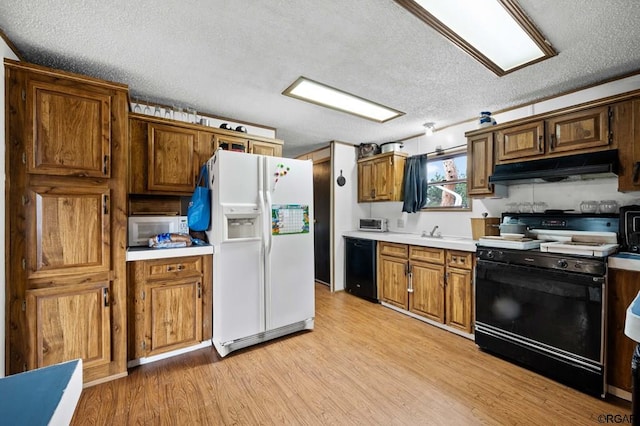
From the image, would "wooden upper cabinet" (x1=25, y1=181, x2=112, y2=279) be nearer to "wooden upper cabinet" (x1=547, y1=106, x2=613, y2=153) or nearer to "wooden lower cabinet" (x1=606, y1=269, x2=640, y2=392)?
"wooden lower cabinet" (x1=606, y1=269, x2=640, y2=392)

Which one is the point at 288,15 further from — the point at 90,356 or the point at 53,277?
the point at 90,356

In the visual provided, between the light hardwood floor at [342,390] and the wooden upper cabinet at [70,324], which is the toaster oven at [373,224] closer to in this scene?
the light hardwood floor at [342,390]

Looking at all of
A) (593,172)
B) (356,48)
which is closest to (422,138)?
(593,172)

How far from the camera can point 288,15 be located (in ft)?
5.28

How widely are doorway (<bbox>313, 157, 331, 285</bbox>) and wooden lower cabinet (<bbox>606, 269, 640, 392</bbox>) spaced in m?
3.33

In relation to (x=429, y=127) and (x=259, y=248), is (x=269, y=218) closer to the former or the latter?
(x=259, y=248)

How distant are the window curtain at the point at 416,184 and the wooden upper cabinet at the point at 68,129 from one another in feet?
11.6

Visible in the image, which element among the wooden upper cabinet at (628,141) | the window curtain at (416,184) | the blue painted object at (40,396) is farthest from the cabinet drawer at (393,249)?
the blue painted object at (40,396)

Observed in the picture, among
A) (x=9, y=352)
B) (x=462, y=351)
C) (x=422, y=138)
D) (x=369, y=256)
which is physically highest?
(x=422, y=138)

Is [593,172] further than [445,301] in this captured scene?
No

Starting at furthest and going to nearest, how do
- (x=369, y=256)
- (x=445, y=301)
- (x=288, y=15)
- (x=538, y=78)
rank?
(x=369, y=256)
(x=445, y=301)
(x=538, y=78)
(x=288, y=15)

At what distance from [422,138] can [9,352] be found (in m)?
4.64

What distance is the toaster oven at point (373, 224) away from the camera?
13.8 feet

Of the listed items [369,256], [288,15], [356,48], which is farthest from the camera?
[369,256]
